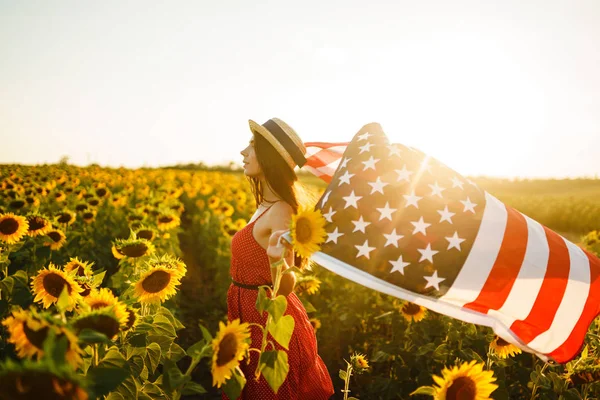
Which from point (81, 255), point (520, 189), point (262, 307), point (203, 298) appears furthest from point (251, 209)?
point (520, 189)

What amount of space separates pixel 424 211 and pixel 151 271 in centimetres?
155

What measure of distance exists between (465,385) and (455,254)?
0.67 meters

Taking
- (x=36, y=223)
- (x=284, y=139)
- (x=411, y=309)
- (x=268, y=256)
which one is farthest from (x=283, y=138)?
(x=36, y=223)

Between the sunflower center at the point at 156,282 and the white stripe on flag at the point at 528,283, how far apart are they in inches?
69.5

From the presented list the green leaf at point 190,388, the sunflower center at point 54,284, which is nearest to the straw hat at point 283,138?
the sunflower center at point 54,284

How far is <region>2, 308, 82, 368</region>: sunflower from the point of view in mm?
1046

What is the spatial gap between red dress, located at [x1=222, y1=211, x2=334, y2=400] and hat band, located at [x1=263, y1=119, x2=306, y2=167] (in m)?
0.45

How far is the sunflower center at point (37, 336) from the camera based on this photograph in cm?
110

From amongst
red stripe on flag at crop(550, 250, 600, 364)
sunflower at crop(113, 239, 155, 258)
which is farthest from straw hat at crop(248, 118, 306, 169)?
red stripe on flag at crop(550, 250, 600, 364)

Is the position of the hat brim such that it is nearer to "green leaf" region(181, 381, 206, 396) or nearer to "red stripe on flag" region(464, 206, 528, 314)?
"red stripe on flag" region(464, 206, 528, 314)

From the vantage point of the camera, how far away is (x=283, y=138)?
2.69 meters

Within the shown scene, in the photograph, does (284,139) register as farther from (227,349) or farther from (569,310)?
(569,310)

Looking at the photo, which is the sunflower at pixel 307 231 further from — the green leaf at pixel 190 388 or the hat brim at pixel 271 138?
the hat brim at pixel 271 138

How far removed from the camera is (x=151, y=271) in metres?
2.37
